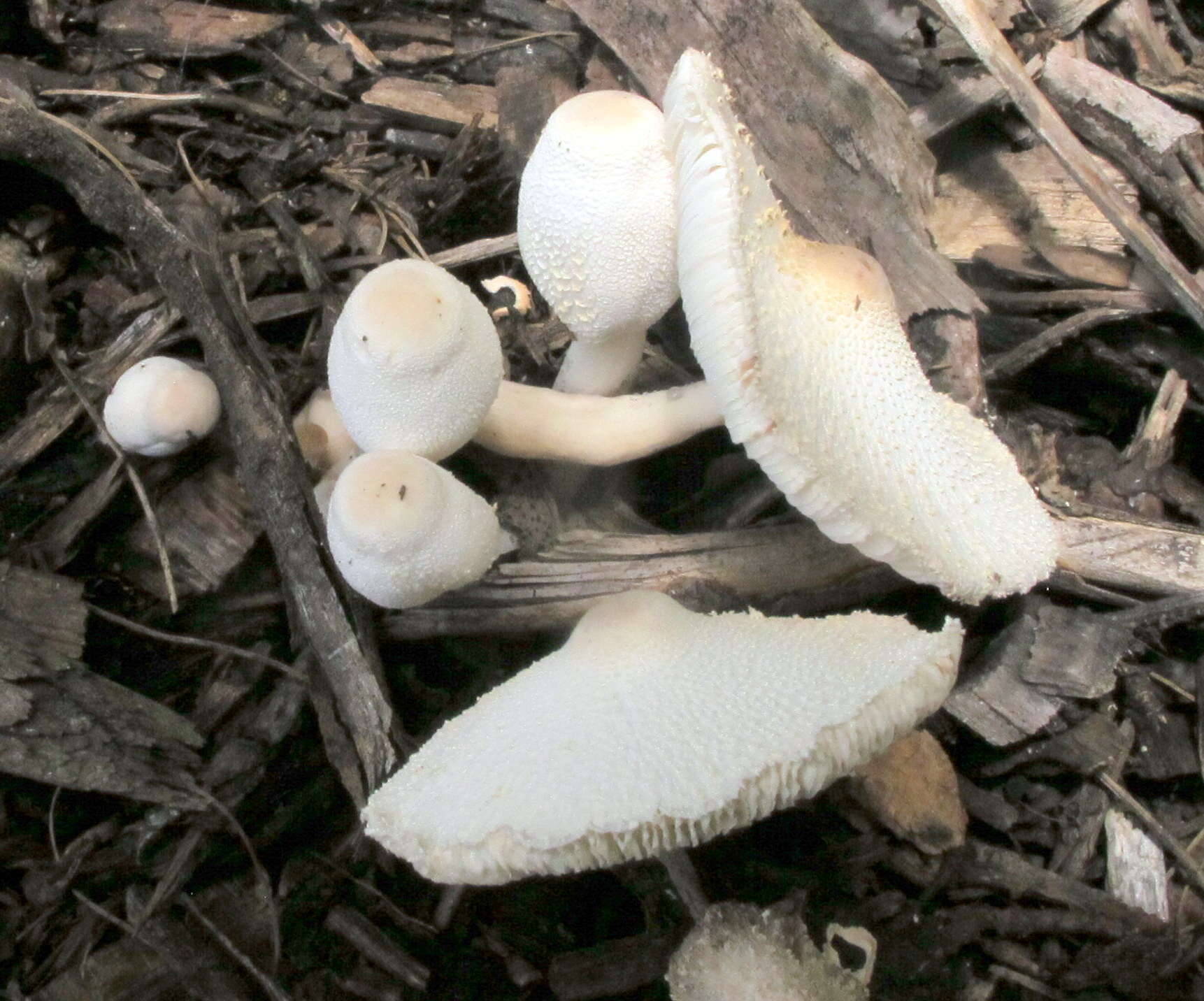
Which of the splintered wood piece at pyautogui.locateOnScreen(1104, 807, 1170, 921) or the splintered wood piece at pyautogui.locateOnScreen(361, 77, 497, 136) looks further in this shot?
the splintered wood piece at pyautogui.locateOnScreen(361, 77, 497, 136)

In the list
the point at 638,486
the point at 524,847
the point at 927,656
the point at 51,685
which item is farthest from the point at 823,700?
the point at 51,685

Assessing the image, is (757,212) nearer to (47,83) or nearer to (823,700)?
(823,700)

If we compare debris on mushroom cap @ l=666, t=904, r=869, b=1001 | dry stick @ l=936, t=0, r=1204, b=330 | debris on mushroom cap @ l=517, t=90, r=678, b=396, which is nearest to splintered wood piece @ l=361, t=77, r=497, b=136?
debris on mushroom cap @ l=517, t=90, r=678, b=396

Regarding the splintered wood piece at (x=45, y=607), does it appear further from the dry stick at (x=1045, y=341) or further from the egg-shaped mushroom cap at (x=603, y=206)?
the dry stick at (x=1045, y=341)

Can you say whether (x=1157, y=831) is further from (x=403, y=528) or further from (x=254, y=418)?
(x=254, y=418)

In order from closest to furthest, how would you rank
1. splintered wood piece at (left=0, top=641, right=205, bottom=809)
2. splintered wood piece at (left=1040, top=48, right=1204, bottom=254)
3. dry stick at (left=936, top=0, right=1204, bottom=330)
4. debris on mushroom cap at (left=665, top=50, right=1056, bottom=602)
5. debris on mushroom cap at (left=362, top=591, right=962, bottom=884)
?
1. debris on mushroom cap at (left=362, top=591, right=962, bottom=884)
2. debris on mushroom cap at (left=665, top=50, right=1056, bottom=602)
3. splintered wood piece at (left=0, top=641, right=205, bottom=809)
4. dry stick at (left=936, top=0, right=1204, bottom=330)
5. splintered wood piece at (left=1040, top=48, right=1204, bottom=254)

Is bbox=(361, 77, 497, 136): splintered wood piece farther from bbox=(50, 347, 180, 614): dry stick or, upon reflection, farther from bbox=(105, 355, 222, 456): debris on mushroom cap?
bbox=(50, 347, 180, 614): dry stick

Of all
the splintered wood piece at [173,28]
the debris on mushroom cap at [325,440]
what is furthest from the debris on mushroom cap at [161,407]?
the splintered wood piece at [173,28]
